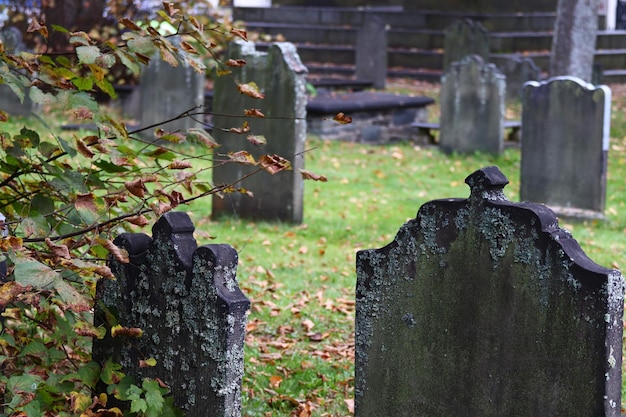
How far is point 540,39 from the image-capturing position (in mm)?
23391

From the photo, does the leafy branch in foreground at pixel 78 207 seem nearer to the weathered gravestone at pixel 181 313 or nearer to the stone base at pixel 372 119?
the weathered gravestone at pixel 181 313

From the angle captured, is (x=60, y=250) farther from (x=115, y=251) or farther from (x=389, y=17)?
(x=389, y=17)

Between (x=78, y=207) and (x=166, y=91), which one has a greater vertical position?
(x=78, y=207)

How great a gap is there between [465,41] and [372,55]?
1.90 metres

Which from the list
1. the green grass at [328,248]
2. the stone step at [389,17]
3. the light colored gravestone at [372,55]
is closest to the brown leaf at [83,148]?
the green grass at [328,248]

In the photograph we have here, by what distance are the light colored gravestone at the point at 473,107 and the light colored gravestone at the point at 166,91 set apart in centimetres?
347

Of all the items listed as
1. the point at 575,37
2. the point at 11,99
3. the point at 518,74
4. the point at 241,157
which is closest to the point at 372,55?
the point at 518,74

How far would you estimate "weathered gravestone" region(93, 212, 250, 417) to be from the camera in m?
3.67

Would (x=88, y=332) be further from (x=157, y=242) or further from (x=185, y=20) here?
(x=185, y=20)

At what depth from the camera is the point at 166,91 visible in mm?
13625

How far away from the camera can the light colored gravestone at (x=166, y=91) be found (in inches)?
534

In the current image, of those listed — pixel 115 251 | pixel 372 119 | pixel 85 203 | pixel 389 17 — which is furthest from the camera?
pixel 389 17

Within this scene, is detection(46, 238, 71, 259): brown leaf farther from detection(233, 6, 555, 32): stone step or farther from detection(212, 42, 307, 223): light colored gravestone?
detection(233, 6, 555, 32): stone step

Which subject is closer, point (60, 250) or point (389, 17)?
point (60, 250)
